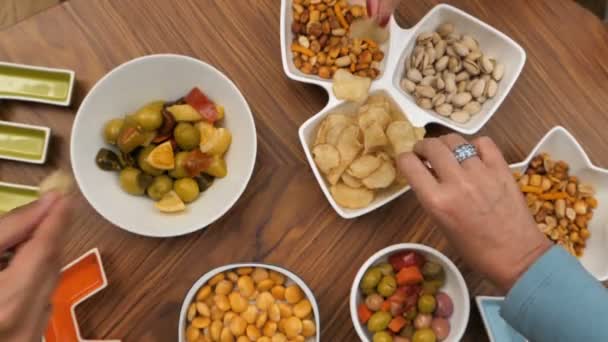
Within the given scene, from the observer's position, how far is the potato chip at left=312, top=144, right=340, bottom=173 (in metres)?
0.97

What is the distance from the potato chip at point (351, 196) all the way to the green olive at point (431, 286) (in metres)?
0.16

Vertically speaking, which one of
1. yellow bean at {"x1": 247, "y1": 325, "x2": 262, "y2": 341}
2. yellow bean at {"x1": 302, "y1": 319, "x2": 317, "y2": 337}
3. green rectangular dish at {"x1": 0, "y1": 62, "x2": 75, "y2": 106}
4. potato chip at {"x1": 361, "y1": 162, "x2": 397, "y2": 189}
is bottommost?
yellow bean at {"x1": 247, "y1": 325, "x2": 262, "y2": 341}

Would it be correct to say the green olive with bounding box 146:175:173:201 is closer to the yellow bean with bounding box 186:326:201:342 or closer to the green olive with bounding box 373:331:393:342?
the yellow bean with bounding box 186:326:201:342

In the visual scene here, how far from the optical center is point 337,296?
Result: 104 cm

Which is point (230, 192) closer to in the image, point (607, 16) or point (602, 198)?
point (602, 198)

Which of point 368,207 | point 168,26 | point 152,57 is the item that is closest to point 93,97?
point 152,57

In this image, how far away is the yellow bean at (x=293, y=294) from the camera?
38.9 inches

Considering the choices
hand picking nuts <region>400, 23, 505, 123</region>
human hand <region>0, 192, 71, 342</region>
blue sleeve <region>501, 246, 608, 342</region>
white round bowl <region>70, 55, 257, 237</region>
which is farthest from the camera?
hand picking nuts <region>400, 23, 505, 123</region>

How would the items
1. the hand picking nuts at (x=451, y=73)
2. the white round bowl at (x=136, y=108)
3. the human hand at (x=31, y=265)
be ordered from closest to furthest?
the human hand at (x=31, y=265) < the white round bowl at (x=136, y=108) < the hand picking nuts at (x=451, y=73)

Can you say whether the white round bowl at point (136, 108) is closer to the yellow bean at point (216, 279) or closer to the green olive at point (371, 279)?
the yellow bean at point (216, 279)

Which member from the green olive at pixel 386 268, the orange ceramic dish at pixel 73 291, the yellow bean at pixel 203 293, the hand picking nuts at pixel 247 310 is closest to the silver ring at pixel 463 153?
the green olive at pixel 386 268

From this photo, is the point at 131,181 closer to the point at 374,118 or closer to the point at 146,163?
the point at 146,163

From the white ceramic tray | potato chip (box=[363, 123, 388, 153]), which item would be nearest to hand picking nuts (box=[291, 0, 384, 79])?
the white ceramic tray

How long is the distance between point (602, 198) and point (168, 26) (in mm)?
798
